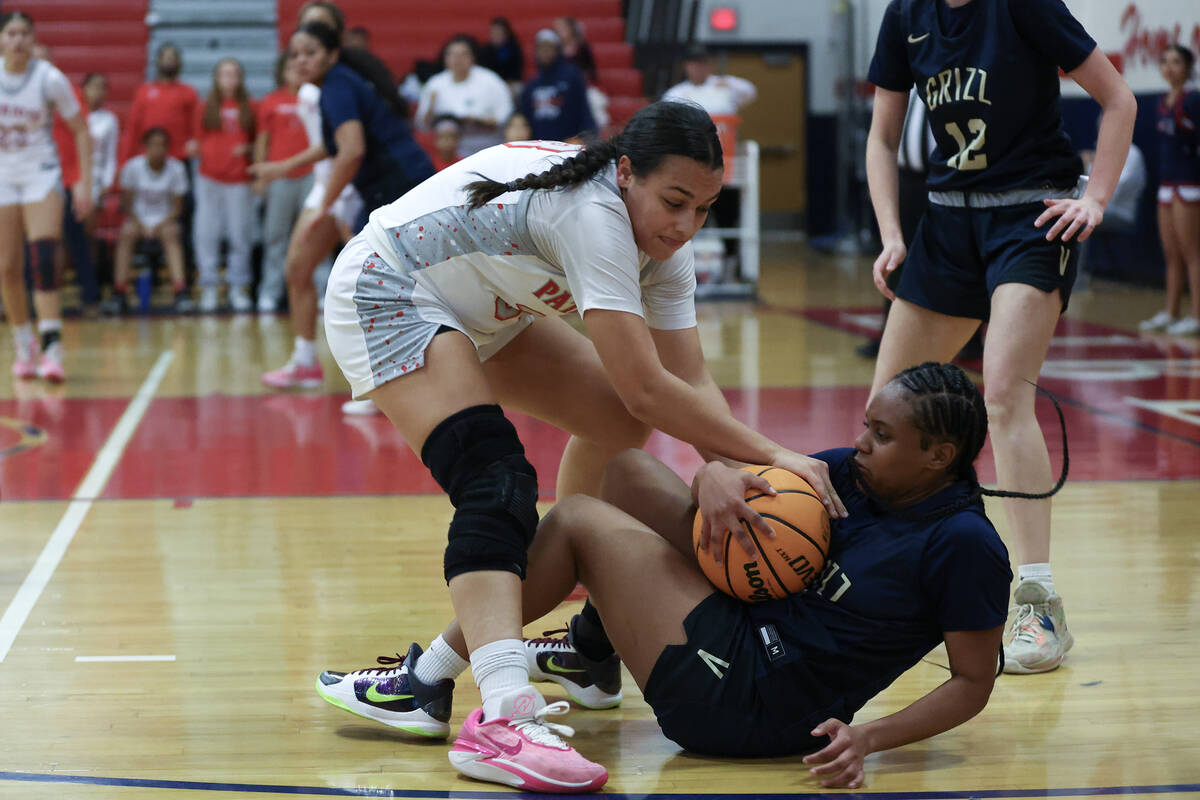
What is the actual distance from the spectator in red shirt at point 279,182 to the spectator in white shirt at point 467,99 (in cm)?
113

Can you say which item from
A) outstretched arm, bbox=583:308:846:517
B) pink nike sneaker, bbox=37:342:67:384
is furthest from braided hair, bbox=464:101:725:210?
pink nike sneaker, bbox=37:342:67:384

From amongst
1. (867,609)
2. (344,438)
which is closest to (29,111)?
(344,438)

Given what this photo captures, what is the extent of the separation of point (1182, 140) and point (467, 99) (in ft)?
18.3

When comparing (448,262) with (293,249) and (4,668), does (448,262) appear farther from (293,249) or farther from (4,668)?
(293,249)

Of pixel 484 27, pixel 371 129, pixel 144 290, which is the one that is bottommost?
pixel 144 290

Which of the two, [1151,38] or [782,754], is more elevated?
[1151,38]

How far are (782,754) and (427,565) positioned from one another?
1.70 m

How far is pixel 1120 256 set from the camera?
526 inches

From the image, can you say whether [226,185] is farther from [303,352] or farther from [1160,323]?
[1160,323]

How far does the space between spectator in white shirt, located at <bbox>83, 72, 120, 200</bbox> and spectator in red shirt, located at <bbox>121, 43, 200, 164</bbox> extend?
10.2 inches

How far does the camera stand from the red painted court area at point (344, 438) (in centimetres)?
540

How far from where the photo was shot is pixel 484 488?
2732 millimetres

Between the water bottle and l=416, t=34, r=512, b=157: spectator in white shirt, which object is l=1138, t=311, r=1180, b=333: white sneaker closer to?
l=416, t=34, r=512, b=157: spectator in white shirt

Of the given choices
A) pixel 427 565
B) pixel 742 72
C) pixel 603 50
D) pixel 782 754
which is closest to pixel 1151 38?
pixel 603 50
